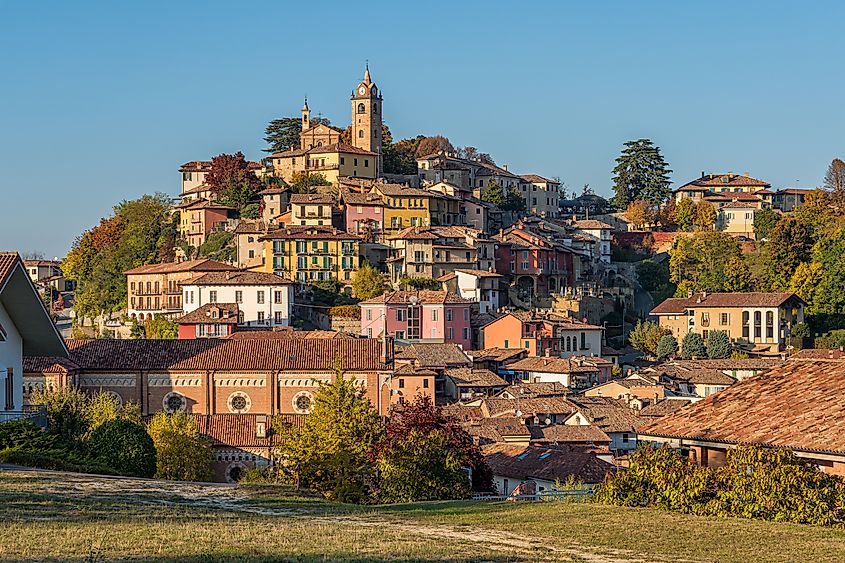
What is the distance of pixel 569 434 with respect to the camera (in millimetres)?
58219

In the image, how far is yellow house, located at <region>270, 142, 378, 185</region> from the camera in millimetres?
116875

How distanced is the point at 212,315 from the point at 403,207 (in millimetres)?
27134

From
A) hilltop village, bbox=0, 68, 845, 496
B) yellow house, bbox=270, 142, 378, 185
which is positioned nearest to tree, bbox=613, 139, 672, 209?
hilltop village, bbox=0, 68, 845, 496

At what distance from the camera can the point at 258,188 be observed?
118 meters

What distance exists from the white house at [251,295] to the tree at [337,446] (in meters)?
52.2

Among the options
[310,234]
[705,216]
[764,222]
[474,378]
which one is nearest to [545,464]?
[474,378]

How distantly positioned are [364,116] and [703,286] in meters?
36.7

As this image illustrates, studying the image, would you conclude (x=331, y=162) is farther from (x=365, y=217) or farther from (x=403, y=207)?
(x=365, y=217)

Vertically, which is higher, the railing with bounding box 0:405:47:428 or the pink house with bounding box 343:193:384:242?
the pink house with bounding box 343:193:384:242

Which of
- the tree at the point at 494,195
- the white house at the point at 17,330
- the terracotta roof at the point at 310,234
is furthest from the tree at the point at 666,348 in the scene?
the white house at the point at 17,330

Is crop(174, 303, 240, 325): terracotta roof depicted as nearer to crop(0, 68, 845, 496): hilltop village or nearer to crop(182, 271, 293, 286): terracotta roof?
crop(0, 68, 845, 496): hilltop village

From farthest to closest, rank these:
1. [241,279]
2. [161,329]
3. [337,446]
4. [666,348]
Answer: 1. [666,348]
2. [241,279]
3. [161,329]
4. [337,446]

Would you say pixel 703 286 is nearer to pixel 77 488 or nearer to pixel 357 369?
pixel 357 369

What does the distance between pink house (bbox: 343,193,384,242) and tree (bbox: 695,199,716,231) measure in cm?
3316
